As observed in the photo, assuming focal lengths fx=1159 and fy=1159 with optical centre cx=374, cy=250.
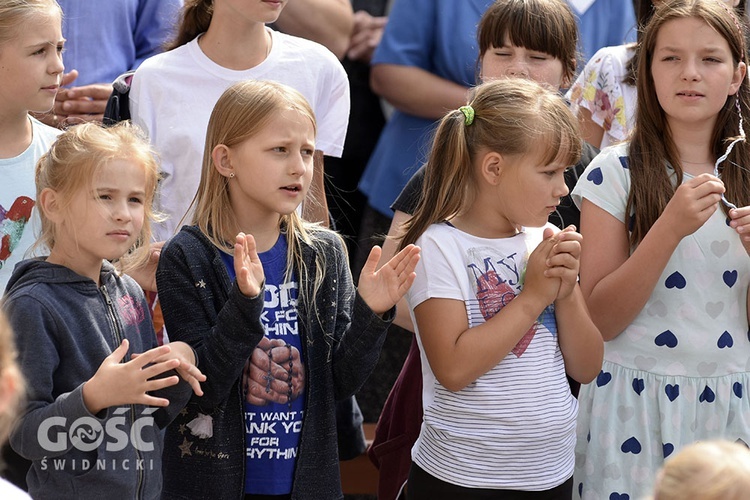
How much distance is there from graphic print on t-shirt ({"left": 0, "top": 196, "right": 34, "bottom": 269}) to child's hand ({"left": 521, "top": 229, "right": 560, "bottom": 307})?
1419mm

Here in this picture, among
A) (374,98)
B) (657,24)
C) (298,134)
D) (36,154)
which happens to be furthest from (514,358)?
(374,98)

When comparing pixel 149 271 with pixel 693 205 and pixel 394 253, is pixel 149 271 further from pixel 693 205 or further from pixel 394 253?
pixel 693 205

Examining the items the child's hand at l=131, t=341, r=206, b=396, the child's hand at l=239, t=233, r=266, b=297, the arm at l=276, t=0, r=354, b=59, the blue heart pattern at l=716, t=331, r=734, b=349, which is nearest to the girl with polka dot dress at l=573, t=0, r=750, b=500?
the blue heart pattern at l=716, t=331, r=734, b=349

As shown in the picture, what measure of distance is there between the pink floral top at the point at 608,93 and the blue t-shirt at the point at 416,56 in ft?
1.97

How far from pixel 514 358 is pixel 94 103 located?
1.77 m

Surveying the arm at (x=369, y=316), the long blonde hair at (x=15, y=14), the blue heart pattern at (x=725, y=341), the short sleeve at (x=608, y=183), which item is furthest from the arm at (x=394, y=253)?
the long blonde hair at (x=15, y=14)

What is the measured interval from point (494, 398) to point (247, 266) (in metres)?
0.72

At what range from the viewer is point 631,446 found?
10.6 ft

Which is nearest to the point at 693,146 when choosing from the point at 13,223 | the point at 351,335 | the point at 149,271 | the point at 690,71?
the point at 690,71

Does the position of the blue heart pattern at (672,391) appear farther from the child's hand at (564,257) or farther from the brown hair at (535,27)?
the brown hair at (535,27)

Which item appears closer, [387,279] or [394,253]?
[387,279]

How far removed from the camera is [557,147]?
9.97ft

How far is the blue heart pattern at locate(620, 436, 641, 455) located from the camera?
10.6ft

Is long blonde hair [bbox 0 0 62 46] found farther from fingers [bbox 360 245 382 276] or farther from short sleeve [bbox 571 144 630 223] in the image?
short sleeve [bbox 571 144 630 223]
